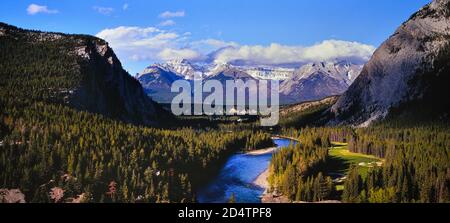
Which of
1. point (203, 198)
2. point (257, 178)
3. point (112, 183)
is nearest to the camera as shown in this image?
point (112, 183)

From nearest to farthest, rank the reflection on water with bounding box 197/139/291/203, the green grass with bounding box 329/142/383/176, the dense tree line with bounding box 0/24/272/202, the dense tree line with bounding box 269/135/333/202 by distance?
the dense tree line with bounding box 0/24/272/202 < the dense tree line with bounding box 269/135/333/202 < the reflection on water with bounding box 197/139/291/203 < the green grass with bounding box 329/142/383/176

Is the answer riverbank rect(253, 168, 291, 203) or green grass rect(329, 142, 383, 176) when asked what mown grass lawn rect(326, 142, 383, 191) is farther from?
riverbank rect(253, 168, 291, 203)

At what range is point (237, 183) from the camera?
14462 cm

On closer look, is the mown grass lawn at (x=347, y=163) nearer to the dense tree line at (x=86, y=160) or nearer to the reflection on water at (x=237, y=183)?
the reflection on water at (x=237, y=183)

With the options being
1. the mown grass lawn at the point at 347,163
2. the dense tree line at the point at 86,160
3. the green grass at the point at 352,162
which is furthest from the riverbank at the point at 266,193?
the green grass at the point at 352,162

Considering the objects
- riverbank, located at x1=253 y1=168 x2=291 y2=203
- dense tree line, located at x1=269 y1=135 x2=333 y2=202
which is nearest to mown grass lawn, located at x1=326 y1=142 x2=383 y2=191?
dense tree line, located at x1=269 y1=135 x2=333 y2=202

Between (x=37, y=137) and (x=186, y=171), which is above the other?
(x=37, y=137)

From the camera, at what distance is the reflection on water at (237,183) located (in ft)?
401

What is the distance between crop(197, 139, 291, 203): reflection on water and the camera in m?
122

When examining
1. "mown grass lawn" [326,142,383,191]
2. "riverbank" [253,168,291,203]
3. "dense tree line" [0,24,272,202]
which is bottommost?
"riverbank" [253,168,291,203]
